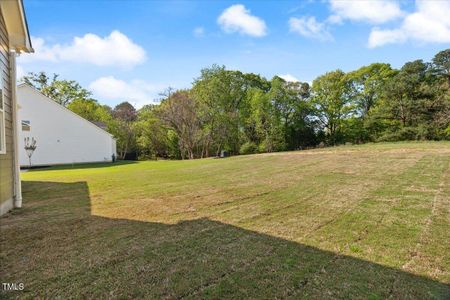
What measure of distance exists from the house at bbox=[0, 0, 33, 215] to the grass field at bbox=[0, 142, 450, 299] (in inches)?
19.8

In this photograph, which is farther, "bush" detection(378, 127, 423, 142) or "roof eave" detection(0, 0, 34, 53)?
"bush" detection(378, 127, 423, 142)

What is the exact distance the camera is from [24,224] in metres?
4.45

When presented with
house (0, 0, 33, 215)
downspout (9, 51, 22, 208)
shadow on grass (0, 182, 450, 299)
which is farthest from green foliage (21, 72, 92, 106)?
shadow on grass (0, 182, 450, 299)

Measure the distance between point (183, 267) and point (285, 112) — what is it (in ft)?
98.1

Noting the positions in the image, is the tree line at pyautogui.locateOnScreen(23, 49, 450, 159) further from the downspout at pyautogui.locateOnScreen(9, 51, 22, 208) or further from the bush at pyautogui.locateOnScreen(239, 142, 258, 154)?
the downspout at pyautogui.locateOnScreen(9, 51, 22, 208)

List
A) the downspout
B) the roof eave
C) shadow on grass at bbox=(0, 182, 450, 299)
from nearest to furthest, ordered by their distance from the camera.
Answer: shadow on grass at bbox=(0, 182, 450, 299) < the roof eave < the downspout

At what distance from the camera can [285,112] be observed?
3145 cm

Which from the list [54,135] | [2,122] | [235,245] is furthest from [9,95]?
[54,135]

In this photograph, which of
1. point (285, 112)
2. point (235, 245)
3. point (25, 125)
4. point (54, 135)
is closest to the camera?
point (235, 245)

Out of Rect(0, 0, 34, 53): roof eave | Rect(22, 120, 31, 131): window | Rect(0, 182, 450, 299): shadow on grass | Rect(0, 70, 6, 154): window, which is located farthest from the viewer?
Rect(22, 120, 31, 131): window

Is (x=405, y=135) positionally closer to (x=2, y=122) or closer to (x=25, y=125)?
(x=2, y=122)

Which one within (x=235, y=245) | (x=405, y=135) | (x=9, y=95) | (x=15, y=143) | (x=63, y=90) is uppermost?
(x=63, y=90)

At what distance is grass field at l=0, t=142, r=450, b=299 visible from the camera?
249cm

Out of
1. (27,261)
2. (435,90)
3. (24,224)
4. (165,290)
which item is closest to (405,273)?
(165,290)
